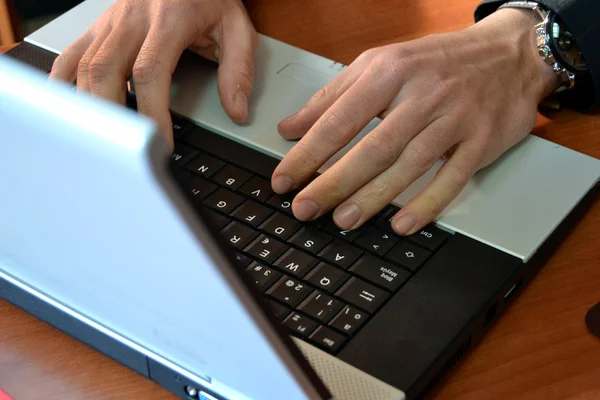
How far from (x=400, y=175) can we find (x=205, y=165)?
171mm

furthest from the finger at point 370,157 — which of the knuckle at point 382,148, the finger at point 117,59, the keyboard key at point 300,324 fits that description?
the finger at point 117,59

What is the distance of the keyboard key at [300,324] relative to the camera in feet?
1.88

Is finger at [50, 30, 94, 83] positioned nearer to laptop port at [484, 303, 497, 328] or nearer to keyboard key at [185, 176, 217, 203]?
keyboard key at [185, 176, 217, 203]

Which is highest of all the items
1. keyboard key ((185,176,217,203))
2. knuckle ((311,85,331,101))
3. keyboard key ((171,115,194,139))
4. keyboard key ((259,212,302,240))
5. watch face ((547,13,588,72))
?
watch face ((547,13,588,72))

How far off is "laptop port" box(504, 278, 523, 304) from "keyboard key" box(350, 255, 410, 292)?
A: 0.26 ft

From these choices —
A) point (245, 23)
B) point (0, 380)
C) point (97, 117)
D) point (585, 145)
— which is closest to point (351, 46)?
point (245, 23)

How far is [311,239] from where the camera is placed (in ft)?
2.13

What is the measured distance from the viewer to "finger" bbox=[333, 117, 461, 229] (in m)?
0.66

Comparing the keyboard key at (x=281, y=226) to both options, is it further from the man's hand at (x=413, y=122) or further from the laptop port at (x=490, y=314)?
the laptop port at (x=490, y=314)

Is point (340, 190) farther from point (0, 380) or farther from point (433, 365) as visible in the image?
point (0, 380)

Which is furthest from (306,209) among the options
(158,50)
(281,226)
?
(158,50)

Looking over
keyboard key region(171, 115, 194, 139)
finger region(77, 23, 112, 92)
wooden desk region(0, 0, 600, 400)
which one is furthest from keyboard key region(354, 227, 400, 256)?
finger region(77, 23, 112, 92)

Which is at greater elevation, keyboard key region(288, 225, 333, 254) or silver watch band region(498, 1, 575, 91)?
silver watch band region(498, 1, 575, 91)

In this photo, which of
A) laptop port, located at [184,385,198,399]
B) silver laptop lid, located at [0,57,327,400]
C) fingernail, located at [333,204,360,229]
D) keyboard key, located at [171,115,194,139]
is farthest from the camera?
keyboard key, located at [171,115,194,139]
